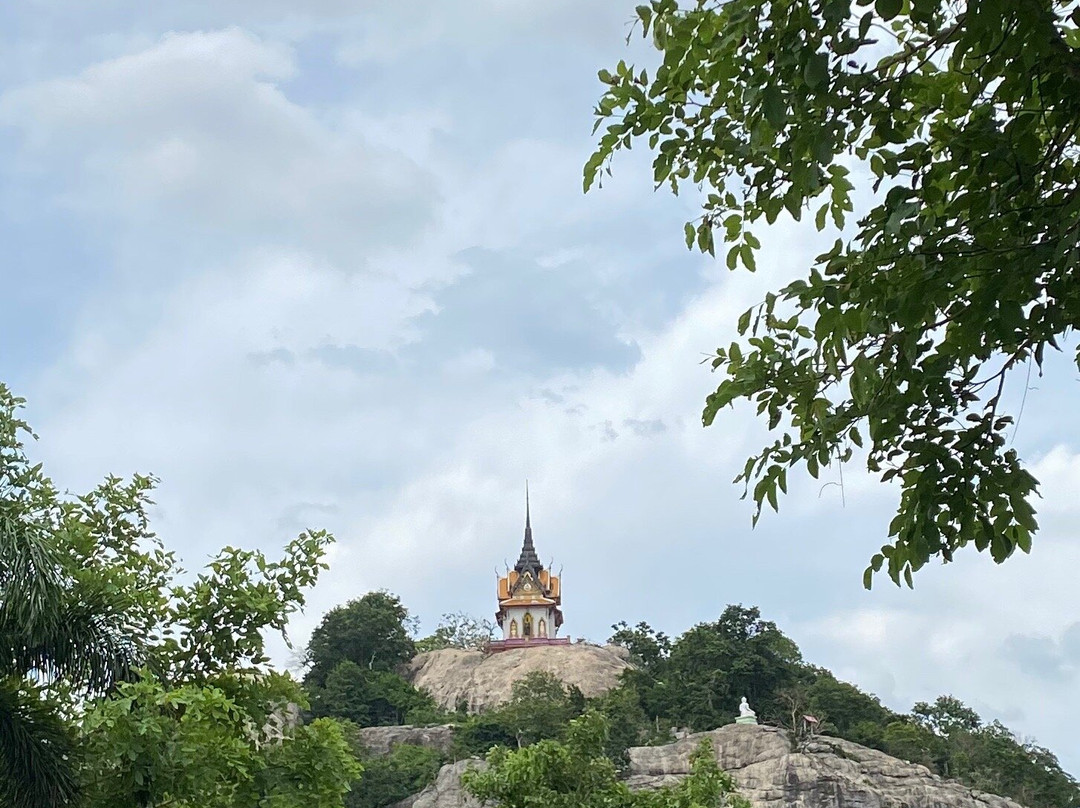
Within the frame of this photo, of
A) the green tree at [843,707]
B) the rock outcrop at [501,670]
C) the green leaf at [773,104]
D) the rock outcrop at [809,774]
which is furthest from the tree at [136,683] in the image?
the rock outcrop at [501,670]

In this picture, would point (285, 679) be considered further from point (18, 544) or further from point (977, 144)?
point (977, 144)

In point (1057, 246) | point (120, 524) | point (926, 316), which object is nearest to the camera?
point (1057, 246)

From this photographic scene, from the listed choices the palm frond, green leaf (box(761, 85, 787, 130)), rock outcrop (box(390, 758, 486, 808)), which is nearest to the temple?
rock outcrop (box(390, 758, 486, 808))

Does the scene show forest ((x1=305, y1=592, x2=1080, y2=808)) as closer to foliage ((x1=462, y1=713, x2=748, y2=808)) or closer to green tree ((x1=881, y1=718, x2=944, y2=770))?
green tree ((x1=881, y1=718, x2=944, y2=770))

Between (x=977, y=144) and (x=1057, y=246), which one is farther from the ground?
(x=977, y=144)

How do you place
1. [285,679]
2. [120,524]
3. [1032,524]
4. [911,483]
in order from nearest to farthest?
[1032,524] < [911,483] < [285,679] < [120,524]

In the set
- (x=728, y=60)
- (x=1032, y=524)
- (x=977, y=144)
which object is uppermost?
(x=728, y=60)

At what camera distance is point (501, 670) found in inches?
2008

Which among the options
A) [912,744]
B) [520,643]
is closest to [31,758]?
[912,744]

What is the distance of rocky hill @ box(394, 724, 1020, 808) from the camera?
33031 mm

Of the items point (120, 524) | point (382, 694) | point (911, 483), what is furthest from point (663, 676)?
point (911, 483)

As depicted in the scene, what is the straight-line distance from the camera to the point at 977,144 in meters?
3.11

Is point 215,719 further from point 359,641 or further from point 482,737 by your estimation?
point 359,641

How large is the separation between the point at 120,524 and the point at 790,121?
334 inches
